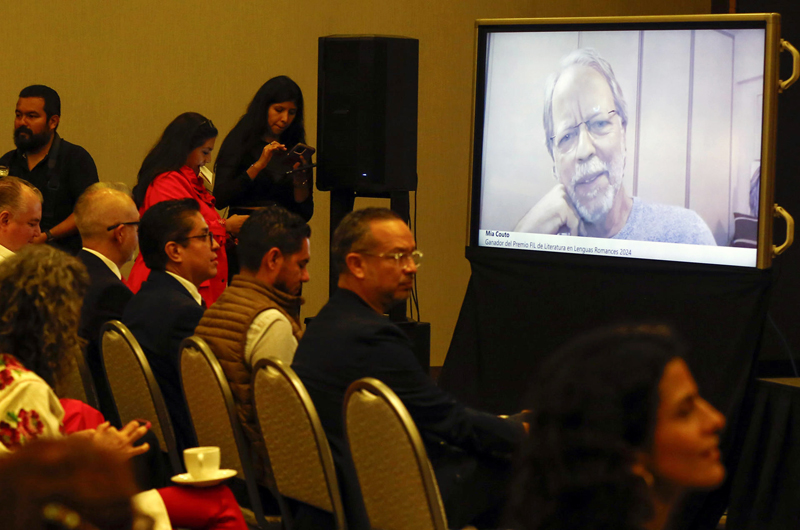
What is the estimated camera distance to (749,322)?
305cm

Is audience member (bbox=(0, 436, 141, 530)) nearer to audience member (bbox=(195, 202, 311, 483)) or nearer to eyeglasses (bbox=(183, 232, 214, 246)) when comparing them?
audience member (bbox=(195, 202, 311, 483))

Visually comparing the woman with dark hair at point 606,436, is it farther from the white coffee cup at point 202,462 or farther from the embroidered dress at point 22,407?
the embroidered dress at point 22,407

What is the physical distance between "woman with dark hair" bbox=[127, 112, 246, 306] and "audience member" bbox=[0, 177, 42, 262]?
0.65 meters

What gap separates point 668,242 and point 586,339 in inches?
93.5

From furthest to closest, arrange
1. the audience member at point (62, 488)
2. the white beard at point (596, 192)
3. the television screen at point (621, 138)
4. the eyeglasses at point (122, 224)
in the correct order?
the white beard at point (596, 192) < the eyeglasses at point (122, 224) < the television screen at point (621, 138) < the audience member at point (62, 488)

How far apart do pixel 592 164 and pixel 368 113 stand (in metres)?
1.29

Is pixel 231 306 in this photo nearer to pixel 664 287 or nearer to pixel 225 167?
pixel 664 287

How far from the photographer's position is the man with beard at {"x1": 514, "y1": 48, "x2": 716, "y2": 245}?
338 centimetres

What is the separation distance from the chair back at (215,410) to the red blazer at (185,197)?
179 cm

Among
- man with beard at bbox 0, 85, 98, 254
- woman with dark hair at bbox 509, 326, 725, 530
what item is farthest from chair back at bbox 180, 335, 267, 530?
man with beard at bbox 0, 85, 98, 254

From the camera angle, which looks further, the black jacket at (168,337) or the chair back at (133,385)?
the black jacket at (168,337)

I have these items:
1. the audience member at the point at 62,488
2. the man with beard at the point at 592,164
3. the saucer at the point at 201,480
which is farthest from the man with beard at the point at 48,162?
the audience member at the point at 62,488

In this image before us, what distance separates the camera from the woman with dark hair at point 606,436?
1004mm

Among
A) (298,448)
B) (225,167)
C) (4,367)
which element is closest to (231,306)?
(298,448)
